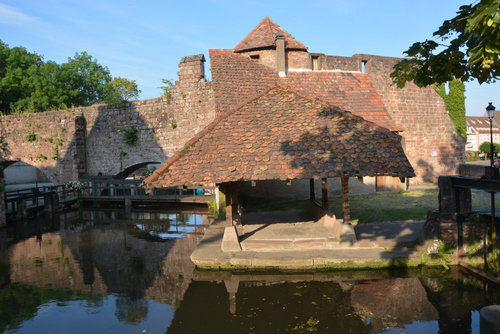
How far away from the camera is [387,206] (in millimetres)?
12602

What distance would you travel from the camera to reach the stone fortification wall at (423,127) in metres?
18.4

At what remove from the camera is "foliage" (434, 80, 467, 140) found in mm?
18781

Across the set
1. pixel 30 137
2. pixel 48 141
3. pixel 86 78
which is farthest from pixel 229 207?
pixel 86 78

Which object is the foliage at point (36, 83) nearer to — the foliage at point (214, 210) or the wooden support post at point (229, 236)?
the foliage at point (214, 210)

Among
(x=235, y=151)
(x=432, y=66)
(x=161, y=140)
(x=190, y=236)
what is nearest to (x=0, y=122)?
(x=161, y=140)

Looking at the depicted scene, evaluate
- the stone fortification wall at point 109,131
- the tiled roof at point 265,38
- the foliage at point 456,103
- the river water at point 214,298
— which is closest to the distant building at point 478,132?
the foliage at point 456,103

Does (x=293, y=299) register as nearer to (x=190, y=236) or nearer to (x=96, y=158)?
(x=190, y=236)

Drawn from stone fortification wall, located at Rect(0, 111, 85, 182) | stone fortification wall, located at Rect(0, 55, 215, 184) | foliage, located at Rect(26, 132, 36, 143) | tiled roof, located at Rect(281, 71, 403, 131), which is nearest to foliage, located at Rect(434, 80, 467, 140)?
tiled roof, located at Rect(281, 71, 403, 131)

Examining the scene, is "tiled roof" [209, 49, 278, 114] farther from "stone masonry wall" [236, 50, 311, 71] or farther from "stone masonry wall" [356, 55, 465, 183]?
"stone masonry wall" [356, 55, 465, 183]

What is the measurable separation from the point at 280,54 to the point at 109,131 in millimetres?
10191

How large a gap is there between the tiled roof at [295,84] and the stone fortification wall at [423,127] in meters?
3.33

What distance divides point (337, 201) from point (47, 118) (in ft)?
55.2

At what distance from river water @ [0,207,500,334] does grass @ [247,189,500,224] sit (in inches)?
147

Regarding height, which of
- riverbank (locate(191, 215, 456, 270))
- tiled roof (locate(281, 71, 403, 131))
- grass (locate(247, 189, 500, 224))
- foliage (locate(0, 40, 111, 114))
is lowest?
riverbank (locate(191, 215, 456, 270))
